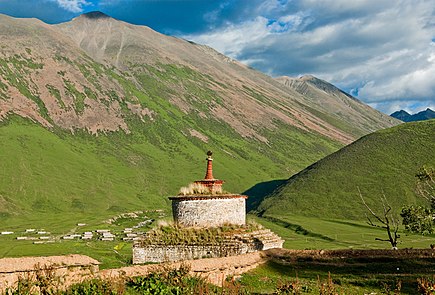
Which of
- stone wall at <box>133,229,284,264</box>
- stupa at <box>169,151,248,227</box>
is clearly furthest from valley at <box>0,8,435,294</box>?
stupa at <box>169,151,248,227</box>

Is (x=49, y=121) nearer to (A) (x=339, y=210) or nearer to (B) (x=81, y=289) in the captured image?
(A) (x=339, y=210)

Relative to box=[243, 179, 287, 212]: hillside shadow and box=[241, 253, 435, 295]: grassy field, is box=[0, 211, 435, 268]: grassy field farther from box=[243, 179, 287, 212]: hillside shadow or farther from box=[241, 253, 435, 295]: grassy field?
box=[243, 179, 287, 212]: hillside shadow

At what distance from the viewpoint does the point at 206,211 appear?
112 feet

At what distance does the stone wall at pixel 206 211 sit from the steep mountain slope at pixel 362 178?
58.6m

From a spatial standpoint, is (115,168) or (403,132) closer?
(403,132)

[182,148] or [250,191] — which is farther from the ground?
[182,148]

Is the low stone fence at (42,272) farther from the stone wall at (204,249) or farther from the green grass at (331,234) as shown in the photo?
the green grass at (331,234)

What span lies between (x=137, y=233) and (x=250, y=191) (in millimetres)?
→ 74688

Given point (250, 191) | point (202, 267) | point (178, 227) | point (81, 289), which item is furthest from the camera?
point (250, 191)

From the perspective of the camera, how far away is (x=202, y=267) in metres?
25.3

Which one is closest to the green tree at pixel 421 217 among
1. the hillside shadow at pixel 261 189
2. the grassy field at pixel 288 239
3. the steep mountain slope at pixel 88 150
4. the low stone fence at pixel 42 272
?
the grassy field at pixel 288 239

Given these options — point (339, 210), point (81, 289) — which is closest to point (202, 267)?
point (81, 289)

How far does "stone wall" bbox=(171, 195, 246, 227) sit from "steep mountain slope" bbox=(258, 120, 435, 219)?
58555mm

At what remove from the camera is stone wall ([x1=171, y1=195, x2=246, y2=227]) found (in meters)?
34.0
